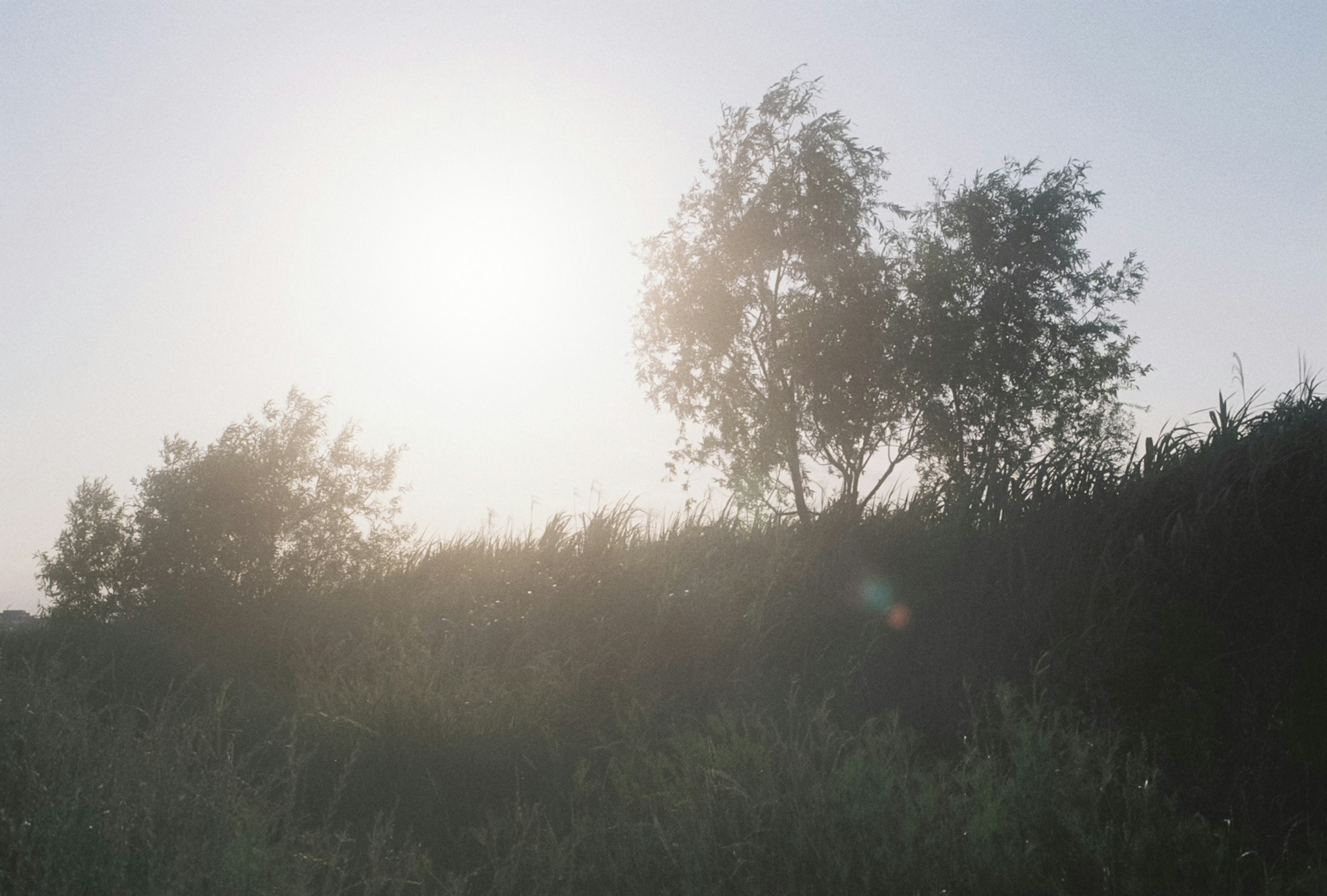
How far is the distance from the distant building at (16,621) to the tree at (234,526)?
625 mm

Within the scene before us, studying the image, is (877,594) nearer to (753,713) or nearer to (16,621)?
(753,713)

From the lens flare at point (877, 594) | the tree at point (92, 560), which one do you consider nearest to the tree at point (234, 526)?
the tree at point (92, 560)

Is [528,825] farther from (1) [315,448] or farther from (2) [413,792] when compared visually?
(1) [315,448]

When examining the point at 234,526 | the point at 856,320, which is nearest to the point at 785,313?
the point at 856,320

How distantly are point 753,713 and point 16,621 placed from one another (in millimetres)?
11769

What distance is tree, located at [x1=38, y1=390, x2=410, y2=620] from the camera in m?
14.0

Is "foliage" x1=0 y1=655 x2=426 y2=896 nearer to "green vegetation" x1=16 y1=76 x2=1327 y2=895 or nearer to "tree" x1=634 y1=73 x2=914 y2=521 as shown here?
"green vegetation" x1=16 y1=76 x2=1327 y2=895

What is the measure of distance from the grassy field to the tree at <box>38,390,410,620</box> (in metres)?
2.02

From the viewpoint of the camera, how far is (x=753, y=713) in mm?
7039

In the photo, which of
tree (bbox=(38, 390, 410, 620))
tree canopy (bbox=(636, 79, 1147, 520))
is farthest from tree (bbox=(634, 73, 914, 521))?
tree (bbox=(38, 390, 410, 620))

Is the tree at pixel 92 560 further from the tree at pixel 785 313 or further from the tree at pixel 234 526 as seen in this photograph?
the tree at pixel 785 313

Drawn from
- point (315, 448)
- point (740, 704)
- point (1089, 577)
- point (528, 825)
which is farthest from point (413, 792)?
point (315, 448)

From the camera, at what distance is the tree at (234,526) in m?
14.0

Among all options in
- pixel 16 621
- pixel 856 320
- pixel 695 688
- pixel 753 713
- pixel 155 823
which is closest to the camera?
pixel 155 823
